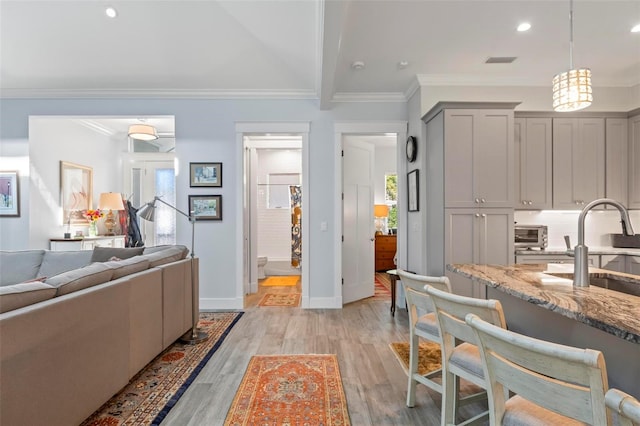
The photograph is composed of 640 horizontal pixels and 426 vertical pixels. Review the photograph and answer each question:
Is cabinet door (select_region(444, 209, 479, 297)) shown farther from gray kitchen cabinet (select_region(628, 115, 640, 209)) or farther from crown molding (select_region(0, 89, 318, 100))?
crown molding (select_region(0, 89, 318, 100))

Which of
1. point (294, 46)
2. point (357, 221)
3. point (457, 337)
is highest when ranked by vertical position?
point (294, 46)

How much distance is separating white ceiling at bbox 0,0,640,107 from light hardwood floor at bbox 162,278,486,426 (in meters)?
2.65

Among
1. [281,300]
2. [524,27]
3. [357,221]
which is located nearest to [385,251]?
[357,221]

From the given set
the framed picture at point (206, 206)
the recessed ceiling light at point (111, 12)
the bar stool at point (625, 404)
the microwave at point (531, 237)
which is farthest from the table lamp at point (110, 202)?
the bar stool at point (625, 404)

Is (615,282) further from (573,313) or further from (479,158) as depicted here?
(479,158)

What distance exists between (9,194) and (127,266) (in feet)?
11.5

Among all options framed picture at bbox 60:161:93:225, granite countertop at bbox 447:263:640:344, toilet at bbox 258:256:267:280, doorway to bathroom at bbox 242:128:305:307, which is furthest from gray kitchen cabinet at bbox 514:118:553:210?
framed picture at bbox 60:161:93:225

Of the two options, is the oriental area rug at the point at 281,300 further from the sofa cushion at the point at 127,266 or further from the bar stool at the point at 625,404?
the bar stool at the point at 625,404

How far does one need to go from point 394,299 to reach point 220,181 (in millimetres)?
2710

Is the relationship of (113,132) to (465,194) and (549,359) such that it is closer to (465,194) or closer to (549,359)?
(465,194)

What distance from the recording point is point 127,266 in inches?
95.0

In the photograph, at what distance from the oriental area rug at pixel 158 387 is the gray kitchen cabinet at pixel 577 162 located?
413 centimetres

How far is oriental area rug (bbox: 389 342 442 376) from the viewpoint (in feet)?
8.48

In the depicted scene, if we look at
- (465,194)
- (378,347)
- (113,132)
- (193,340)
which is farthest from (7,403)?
(113,132)
